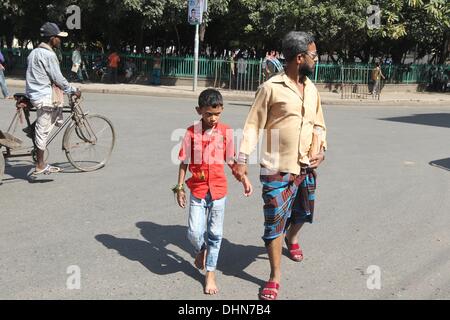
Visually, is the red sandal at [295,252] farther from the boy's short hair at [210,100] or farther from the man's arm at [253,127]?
the boy's short hair at [210,100]

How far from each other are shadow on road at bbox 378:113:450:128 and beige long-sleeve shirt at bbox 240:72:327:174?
11.3m

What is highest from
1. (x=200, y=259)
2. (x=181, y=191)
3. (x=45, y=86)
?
(x=45, y=86)

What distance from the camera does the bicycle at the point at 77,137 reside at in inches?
263

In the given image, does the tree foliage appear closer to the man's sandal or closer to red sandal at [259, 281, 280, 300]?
the man's sandal

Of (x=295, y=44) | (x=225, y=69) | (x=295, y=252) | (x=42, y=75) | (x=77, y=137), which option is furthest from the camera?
(x=225, y=69)

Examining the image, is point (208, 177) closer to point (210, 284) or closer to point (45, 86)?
point (210, 284)

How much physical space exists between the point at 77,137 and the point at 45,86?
2.75ft

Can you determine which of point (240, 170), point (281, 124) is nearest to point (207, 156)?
point (240, 170)

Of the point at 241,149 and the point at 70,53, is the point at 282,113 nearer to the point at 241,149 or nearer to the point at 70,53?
the point at 241,149

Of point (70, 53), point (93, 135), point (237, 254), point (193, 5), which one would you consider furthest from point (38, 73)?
point (70, 53)

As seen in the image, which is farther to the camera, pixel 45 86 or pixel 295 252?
pixel 45 86

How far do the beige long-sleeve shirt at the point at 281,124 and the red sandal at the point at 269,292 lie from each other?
0.78 metres

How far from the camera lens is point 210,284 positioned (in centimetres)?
394

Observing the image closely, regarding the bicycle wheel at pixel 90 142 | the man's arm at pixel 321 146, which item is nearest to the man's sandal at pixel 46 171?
the bicycle wheel at pixel 90 142
